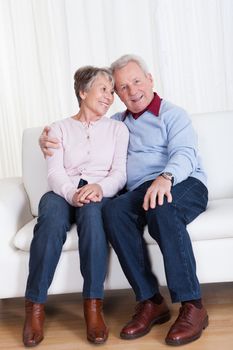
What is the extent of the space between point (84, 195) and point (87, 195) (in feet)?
0.04

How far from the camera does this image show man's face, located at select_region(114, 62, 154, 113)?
2365 millimetres

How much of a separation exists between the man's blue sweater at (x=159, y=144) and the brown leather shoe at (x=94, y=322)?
1.85 ft

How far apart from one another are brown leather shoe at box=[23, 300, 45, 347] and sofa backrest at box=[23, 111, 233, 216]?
24.6 inches

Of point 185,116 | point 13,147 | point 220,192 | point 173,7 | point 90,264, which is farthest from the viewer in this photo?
point 13,147

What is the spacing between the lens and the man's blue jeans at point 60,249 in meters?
1.99

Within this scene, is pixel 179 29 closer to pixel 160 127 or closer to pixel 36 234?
pixel 160 127

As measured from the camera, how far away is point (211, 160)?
252 cm

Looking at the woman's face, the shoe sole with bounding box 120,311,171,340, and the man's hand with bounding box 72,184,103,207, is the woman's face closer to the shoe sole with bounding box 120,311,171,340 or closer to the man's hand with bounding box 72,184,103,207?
the man's hand with bounding box 72,184,103,207

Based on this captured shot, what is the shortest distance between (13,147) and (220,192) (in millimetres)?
2115

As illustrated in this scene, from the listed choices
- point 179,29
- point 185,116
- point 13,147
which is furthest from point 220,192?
point 13,147

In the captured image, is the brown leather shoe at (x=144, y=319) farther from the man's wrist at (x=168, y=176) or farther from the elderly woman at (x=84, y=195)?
the man's wrist at (x=168, y=176)

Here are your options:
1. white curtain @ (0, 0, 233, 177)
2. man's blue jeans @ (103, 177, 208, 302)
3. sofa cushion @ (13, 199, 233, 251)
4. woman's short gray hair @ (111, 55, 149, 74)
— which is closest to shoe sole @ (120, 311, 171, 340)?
man's blue jeans @ (103, 177, 208, 302)

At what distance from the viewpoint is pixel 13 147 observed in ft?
13.8

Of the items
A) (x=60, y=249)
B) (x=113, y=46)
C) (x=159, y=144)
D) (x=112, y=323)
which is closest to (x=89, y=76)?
(x=159, y=144)
